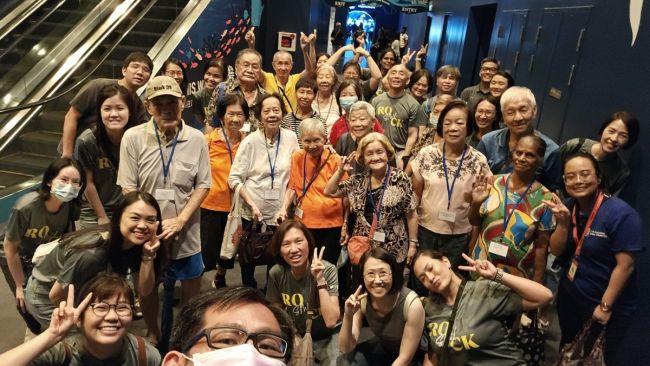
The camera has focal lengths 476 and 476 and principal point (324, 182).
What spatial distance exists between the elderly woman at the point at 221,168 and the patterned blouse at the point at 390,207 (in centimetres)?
104

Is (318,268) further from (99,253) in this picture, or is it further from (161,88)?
(161,88)

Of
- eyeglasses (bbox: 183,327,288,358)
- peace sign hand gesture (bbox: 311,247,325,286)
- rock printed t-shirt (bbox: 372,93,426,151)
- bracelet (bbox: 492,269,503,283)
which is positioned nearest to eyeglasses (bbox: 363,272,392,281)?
peace sign hand gesture (bbox: 311,247,325,286)

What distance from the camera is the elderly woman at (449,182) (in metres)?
3.38

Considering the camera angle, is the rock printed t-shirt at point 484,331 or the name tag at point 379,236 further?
the name tag at point 379,236

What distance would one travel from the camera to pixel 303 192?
3.62 meters

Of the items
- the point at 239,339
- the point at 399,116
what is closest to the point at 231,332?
the point at 239,339

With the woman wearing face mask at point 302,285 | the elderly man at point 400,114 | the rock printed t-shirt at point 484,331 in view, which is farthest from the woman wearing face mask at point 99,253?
the elderly man at point 400,114

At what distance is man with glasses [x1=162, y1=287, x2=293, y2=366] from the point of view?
1136 mm

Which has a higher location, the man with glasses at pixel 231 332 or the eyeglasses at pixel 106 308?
the man with glasses at pixel 231 332

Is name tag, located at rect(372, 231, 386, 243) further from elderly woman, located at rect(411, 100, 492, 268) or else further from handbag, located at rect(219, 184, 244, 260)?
handbag, located at rect(219, 184, 244, 260)

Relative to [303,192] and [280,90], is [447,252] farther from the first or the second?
[280,90]

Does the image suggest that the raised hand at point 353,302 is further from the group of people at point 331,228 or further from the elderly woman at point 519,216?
the elderly woman at point 519,216

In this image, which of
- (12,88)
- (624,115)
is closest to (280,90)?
(12,88)

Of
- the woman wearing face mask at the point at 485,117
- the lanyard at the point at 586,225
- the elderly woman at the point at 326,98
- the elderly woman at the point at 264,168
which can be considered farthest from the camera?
the elderly woman at the point at 326,98
